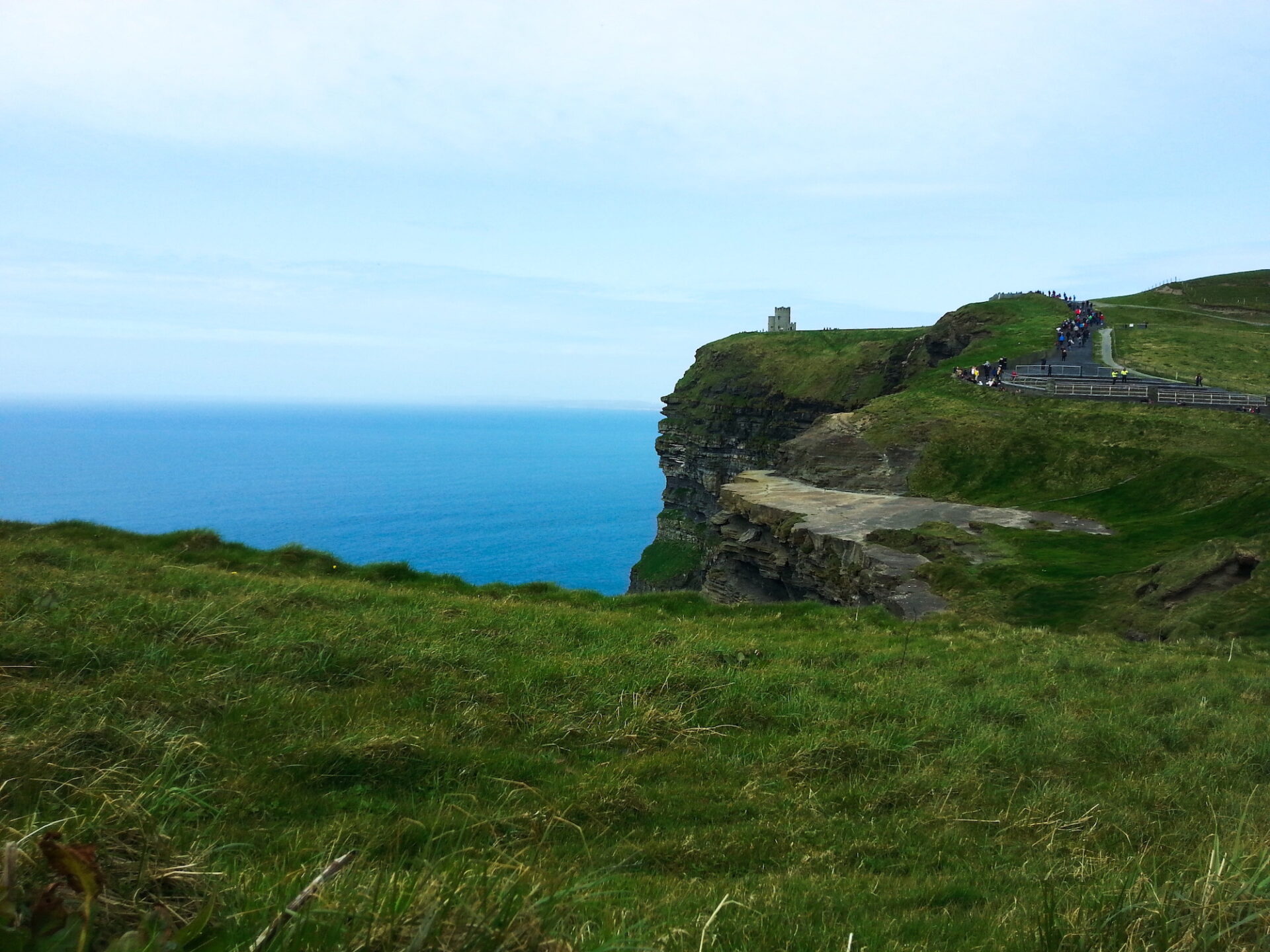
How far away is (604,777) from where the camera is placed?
748 cm

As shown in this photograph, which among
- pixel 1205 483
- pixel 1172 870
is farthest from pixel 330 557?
pixel 1205 483

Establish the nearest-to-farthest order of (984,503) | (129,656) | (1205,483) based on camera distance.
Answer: (129,656) → (1205,483) → (984,503)

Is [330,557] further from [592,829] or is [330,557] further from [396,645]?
[592,829]

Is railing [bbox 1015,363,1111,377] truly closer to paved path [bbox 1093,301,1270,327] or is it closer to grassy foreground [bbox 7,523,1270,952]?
paved path [bbox 1093,301,1270,327]

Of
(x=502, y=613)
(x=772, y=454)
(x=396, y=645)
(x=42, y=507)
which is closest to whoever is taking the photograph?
(x=396, y=645)

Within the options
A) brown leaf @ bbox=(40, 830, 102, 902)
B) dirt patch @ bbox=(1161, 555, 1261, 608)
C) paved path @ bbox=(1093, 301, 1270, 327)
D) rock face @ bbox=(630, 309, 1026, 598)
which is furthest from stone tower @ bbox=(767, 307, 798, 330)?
brown leaf @ bbox=(40, 830, 102, 902)

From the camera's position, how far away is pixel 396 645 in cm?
1098

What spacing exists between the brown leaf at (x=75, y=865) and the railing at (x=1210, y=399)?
58.6 m

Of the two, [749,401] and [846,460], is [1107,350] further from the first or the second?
[846,460]

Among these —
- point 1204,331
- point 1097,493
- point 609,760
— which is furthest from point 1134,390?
point 609,760

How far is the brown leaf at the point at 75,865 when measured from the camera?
9.50 ft

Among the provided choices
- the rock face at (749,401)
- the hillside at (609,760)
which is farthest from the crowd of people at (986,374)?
the hillside at (609,760)

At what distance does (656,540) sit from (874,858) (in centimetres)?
9331

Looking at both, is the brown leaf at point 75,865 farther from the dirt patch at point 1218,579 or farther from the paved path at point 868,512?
the paved path at point 868,512
